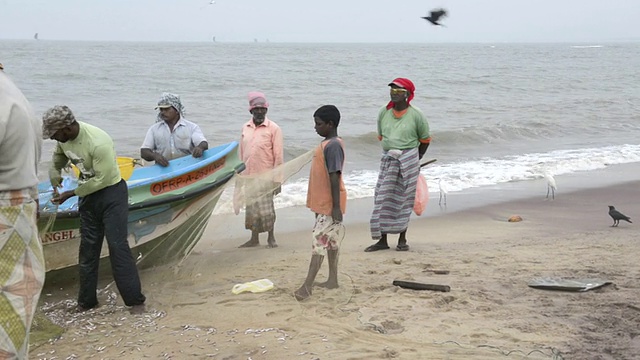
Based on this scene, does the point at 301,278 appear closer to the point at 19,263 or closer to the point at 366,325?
the point at 366,325

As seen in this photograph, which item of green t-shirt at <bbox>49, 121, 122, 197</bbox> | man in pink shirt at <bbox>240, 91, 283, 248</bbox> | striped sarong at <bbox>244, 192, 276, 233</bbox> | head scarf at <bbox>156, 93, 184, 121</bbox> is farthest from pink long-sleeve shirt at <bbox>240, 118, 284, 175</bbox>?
green t-shirt at <bbox>49, 121, 122, 197</bbox>

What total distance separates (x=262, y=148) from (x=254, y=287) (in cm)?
185

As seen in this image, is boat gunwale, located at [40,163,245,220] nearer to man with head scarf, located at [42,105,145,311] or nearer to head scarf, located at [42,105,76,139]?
man with head scarf, located at [42,105,145,311]

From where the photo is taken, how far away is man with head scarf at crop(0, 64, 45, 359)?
2.89 meters

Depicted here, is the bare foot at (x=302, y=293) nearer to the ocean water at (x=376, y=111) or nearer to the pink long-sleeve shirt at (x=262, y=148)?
the pink long-sleeve shirt at (x=262, y=148)

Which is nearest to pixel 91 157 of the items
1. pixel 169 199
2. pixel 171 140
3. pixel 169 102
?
pixel 169 199

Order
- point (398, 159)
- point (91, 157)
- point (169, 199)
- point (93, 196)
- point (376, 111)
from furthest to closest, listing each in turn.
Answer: point (376, 111) → point (398, 159) → point (169, 199) → point (93, 196) → point (91, 157)

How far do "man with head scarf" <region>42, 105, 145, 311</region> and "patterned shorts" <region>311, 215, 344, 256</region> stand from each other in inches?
51.4

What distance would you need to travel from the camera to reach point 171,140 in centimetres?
679

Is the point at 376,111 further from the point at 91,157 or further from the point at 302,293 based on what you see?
the point at 91,157

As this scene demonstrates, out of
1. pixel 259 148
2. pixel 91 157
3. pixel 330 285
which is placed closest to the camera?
pixel 91 157

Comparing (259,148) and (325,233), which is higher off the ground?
(259,148)

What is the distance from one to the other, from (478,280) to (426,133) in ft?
5.31

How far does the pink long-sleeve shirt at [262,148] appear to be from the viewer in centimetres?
726
